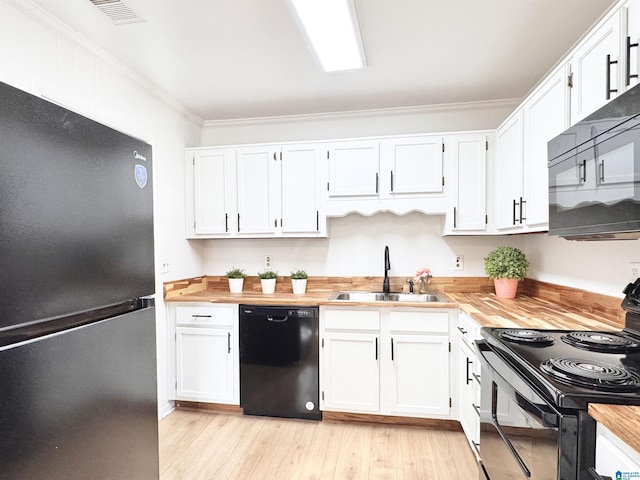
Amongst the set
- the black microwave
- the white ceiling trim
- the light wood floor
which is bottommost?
the light wood floor

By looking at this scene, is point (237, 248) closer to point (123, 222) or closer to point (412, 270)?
point (412, 270)

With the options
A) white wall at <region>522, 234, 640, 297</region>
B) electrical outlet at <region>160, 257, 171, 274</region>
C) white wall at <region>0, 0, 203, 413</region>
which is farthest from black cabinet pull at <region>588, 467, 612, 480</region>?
electrical outlet at <region>160, 257, 171, 274</region>

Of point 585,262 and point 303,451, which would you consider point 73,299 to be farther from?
point 585,262

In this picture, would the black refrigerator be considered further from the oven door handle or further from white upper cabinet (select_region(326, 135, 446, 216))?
white upper cabinet (select_region(326, 135, 446, 216))

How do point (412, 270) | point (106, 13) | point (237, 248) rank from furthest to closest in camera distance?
point (237, 248) < point (412, 270) < point (106, 13)

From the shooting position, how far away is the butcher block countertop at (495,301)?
0.88 meters

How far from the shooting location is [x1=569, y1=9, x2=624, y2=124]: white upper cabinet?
1260mm

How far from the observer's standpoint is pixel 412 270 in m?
3.11

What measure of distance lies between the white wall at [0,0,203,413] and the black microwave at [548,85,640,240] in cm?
248

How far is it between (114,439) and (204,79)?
229cm

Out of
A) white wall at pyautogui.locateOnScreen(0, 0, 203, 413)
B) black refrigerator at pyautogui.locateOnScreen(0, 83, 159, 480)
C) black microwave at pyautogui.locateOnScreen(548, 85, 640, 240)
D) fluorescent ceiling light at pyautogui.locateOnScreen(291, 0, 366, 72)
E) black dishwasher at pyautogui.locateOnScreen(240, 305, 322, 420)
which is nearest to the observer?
black refrigerator at pyautogui.locateOnScreen(0, 83, 159, 480)

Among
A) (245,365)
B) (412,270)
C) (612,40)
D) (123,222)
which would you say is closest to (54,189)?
(123,222)

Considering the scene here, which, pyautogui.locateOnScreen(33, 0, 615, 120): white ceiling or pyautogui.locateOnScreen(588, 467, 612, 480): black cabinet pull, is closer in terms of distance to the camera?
pyautogui.locateOnScreen(588, 467, 612, 480): black cabinet pull

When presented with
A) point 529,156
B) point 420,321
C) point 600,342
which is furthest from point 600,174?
point 420,321
